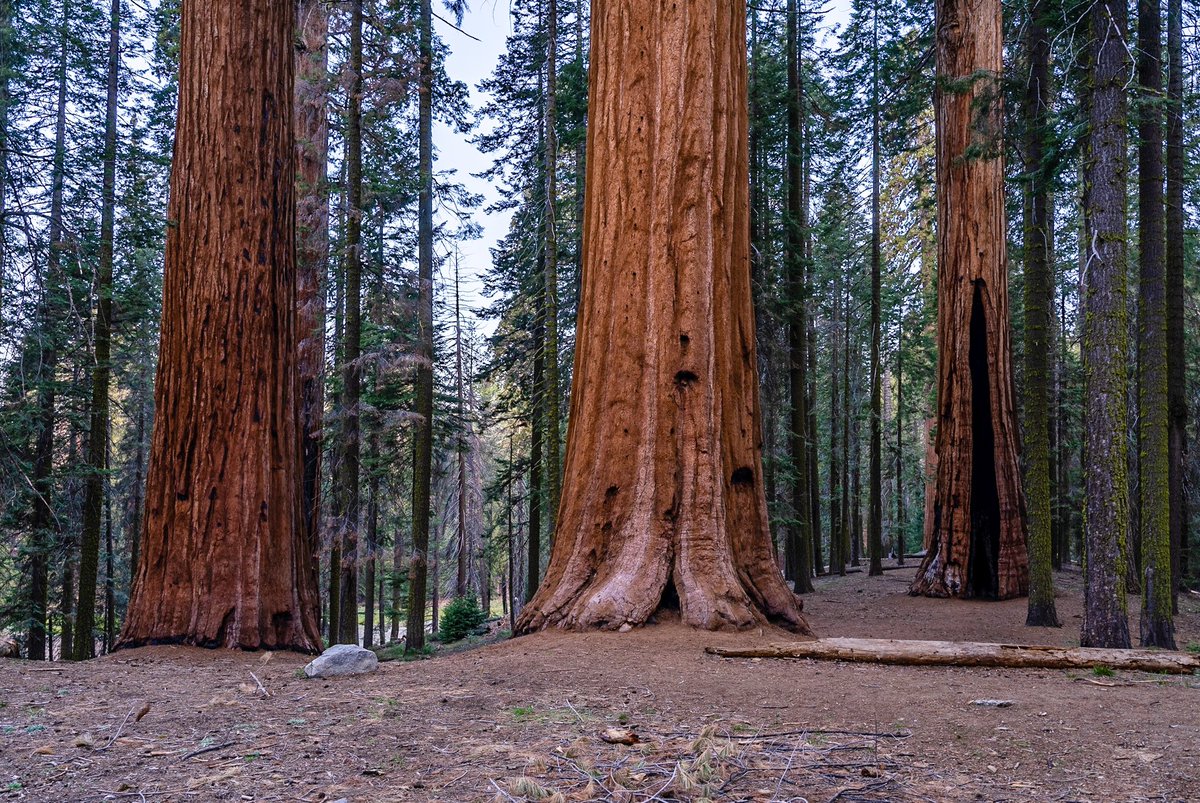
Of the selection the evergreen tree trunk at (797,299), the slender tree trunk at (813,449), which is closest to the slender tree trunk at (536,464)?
the evergreen tree trunk at (797,299)

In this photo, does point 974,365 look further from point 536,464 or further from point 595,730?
point 595,730

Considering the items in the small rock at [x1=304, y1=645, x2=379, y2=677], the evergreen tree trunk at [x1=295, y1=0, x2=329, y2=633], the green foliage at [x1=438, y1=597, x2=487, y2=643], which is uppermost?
the evergreen tree trunk at [x1=295, y1=0, x2=329, y2=633]

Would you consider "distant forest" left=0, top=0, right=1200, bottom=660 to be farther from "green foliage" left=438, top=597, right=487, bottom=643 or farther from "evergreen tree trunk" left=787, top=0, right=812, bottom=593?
"green foliage" left=438, top=597, right=487, bottom=643

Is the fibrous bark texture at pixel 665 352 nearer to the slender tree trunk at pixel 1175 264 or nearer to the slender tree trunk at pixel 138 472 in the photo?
the slender tree trunk at pixel 1175 264

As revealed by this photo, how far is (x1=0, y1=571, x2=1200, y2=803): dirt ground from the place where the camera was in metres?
2.73

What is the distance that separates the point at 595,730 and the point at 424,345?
1341cm

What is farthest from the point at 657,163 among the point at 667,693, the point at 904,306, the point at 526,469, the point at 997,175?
the point at 904,306

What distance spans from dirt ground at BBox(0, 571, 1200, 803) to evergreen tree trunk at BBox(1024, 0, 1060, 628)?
4.72 metres

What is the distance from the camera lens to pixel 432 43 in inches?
667

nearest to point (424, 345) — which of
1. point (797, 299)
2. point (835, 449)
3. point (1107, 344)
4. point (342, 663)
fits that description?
point (797, 299)

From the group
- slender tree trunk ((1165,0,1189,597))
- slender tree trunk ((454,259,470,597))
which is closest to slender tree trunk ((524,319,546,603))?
slender tree trunk ((454,259,470,597))

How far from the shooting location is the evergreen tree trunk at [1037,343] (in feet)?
29.7

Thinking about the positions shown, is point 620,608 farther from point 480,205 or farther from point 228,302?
point 480,205

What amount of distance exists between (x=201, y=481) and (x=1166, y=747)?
6442 millimetres
